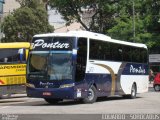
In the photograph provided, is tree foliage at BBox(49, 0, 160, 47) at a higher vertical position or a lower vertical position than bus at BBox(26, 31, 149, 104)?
higher

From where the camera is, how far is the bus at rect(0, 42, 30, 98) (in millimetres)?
26828

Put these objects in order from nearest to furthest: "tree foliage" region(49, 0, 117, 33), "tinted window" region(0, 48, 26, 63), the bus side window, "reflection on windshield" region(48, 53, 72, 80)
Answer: "reflection on windshield" region(48, 53, 72, 80)
the bus side window
"tinted window" region(0, 48, 26, 63)
"tree foliage" region(49, 0, 117, 33)

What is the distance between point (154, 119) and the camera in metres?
16.4

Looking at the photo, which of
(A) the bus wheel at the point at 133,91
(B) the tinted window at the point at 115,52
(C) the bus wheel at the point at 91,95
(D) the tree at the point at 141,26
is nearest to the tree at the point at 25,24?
(D) the tree at the point at 141,26

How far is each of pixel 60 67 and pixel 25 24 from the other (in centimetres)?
4494

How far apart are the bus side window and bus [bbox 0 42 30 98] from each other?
566 centimetres

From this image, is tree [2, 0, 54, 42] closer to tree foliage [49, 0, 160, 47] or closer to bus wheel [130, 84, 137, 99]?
tree foliage [49, 0, 160, 47]

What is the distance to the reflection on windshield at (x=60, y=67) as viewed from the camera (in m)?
22.0

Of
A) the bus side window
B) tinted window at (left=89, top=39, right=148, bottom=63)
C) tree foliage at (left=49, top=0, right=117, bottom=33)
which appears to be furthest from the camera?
tree foliage at (left=49, top=0, right=117, bottom=33)

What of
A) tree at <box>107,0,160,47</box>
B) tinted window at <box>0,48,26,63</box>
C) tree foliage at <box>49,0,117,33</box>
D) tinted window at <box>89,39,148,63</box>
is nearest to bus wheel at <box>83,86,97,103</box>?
tinted window at <box>89,39,148,63</box>

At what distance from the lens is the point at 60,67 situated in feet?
72.4

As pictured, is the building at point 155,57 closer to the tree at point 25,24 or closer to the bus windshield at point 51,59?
the tree at point 25,24

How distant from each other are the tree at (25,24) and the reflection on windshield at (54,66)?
42646 millimetres

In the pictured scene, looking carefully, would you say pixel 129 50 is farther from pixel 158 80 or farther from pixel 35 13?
pixel 35 13
